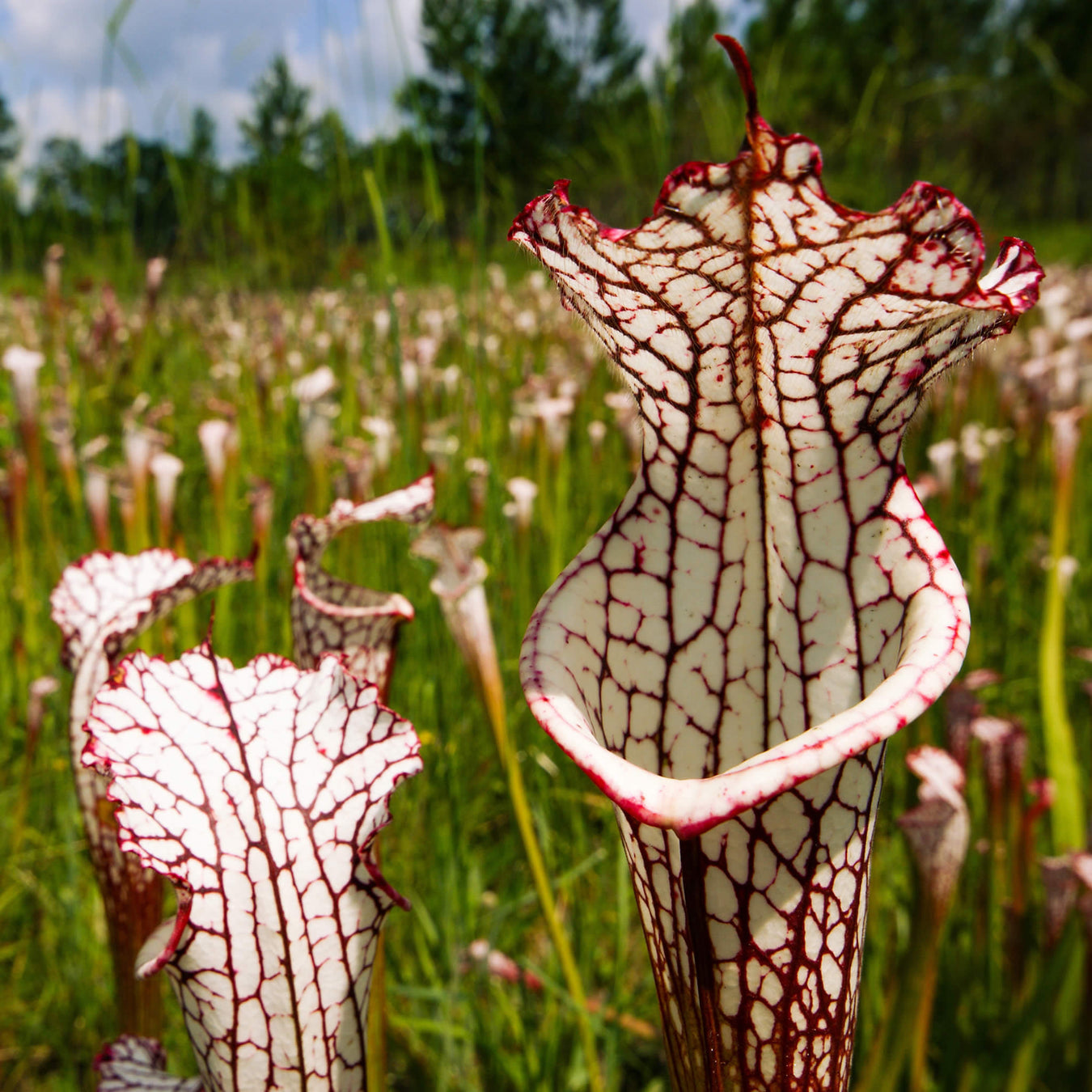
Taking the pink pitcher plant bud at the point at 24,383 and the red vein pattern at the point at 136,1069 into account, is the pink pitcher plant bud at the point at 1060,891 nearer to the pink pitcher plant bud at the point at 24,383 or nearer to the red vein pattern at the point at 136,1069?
the red vein pattern at the point at 136,1069

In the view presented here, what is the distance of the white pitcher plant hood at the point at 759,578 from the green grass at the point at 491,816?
264 millimetres

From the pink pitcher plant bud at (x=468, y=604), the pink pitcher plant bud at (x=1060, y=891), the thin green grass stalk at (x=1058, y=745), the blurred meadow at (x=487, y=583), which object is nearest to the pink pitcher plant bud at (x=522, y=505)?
the blurred meadow at (x=487, y=583)

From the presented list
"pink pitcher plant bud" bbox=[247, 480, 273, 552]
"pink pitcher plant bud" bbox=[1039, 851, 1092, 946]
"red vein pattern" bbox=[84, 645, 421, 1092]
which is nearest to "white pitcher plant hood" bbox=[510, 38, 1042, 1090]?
"red vein pattern" bbox=[84, 645, 421, 1092]

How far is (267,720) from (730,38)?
0.45 metres

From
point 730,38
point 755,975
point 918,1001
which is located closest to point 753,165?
point 730,38

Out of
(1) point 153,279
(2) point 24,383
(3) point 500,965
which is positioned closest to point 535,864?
(3) point 500,965

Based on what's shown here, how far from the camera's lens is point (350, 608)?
67 cm

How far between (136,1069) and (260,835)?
0.25 meters

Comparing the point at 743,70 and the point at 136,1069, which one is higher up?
the point at 743,70

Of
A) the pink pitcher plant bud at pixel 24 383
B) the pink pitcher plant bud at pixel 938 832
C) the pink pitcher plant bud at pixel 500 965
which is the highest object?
the pink pitcher plant bud at pixel 24 383

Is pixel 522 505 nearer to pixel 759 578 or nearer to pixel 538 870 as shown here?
pixel 538 870

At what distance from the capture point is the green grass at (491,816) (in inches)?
42.4

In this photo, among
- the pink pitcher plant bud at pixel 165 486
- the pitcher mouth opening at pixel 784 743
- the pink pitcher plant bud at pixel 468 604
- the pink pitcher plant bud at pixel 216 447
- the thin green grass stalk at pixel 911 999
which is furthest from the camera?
the pink pitcher plant bud at pixel 216 447

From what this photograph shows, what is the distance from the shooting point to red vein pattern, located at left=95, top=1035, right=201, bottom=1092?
530mm
